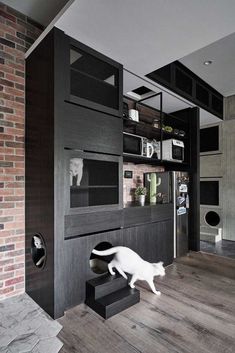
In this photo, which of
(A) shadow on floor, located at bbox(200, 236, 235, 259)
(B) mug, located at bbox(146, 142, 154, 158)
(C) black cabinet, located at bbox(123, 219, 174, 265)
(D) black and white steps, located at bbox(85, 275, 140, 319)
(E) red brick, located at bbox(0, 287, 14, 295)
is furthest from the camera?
(A) shadow on floor, located at bbox(200, 236, 235, 259)

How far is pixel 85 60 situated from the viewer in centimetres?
220

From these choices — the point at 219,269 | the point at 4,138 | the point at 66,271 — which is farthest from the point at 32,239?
the point at 219,269

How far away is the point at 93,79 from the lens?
2189 mm

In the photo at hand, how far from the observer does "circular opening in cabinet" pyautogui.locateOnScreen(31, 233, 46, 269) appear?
196 centimetres

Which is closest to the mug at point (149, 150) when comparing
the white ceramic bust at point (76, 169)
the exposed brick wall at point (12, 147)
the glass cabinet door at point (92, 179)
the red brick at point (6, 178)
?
the glass cabinet door at point (92, 179)

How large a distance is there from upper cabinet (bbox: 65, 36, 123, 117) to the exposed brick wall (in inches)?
24.3

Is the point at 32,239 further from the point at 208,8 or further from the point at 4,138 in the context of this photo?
the point at 208,8

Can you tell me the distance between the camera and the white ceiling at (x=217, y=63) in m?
2.85

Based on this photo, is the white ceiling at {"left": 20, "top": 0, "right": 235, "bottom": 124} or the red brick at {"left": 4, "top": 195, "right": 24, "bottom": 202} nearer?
the white ceiling at {"left": 20, "top": 0, "right": 235, "bottom": 124}

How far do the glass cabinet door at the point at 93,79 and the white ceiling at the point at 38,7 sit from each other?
504mm

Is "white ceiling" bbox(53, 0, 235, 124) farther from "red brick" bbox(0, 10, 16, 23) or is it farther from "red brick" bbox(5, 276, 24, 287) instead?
"red brick" bbox(5, 276, 24, 287)

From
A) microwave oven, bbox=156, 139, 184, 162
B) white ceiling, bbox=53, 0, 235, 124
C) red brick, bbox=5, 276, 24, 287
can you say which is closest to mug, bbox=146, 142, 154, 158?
microwave oven, bbox=156, 139, 184, 162

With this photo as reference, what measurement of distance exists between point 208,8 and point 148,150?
1725 millimetres

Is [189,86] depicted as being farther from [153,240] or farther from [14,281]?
[14,281]
